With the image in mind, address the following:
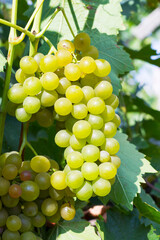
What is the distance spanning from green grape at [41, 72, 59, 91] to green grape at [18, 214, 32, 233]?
0.31m

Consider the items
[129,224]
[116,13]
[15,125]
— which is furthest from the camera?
[15,125]

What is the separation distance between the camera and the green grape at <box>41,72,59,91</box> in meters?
0.73

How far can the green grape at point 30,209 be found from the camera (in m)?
0.76

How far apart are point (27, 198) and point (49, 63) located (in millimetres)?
321

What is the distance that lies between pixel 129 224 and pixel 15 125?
59cm

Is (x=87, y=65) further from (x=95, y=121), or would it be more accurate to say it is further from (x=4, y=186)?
(x=4, y=186)

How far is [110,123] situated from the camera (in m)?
0.77

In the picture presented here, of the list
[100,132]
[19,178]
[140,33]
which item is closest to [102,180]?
[100,132]

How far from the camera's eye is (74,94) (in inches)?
28.7

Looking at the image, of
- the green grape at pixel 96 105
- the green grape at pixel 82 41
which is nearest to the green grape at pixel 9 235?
the green grape at pixel 96 105

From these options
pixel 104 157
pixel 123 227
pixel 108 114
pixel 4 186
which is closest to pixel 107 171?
pixel 104 157

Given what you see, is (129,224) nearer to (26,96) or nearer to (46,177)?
(46,177)

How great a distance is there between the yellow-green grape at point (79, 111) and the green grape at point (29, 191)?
0.19 m

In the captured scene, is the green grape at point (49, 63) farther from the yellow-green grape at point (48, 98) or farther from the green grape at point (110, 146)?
the green grape at point (110, 146)
